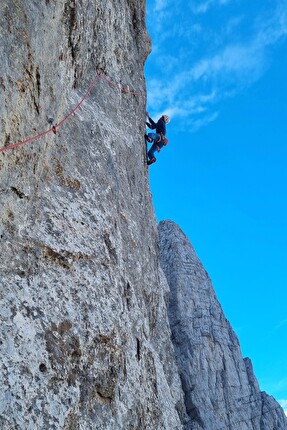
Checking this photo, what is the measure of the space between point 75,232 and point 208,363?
75.5 feet

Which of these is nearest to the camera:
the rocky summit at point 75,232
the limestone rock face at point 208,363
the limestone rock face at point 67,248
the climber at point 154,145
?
the limestone rock face at point 67,248

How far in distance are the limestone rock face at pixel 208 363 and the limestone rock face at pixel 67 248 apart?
47.9 feet

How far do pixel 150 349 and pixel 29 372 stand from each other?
19.9 ft

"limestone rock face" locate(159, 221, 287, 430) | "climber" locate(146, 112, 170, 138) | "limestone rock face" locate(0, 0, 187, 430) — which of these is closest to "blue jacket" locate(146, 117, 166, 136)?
"climber" locate(146, 112, 170, 138)

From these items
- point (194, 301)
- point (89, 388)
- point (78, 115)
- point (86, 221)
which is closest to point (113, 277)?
point (86, 221)

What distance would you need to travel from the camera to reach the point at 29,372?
7.08 metres

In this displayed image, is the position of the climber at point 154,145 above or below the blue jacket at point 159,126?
below

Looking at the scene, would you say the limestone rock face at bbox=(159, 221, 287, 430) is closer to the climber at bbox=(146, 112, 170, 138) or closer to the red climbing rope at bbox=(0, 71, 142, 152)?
the climber at bbox=(146, 112, 170, 138)

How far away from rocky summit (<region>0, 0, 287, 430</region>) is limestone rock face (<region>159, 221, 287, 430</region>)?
10.6 metres

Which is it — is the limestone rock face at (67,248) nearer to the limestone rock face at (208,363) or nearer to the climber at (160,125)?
the climber at (160,125)

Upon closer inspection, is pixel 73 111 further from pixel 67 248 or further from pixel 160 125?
pixel 160 125

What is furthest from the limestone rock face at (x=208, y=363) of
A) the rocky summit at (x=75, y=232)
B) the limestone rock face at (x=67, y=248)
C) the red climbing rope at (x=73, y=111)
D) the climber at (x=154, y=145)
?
the red climbing rope at (x=73, y=111)

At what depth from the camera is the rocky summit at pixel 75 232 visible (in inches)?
297

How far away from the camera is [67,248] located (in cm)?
952
